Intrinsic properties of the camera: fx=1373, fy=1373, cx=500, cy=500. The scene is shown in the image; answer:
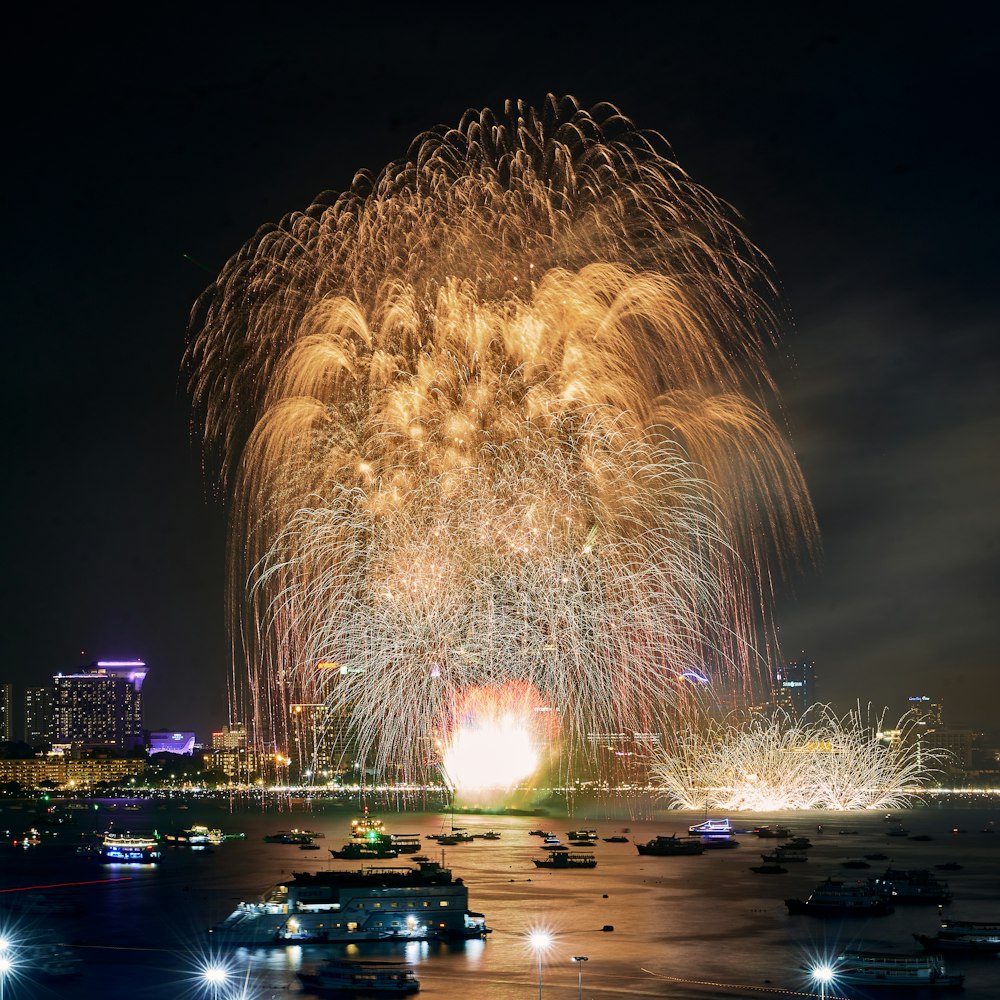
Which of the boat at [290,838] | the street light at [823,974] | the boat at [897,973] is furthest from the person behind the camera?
the boat at [290,838]

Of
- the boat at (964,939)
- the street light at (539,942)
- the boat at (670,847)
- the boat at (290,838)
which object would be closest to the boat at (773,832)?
the boat at (670,847)

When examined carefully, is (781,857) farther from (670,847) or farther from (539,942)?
(539,942)

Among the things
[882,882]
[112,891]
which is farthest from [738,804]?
[112,891]

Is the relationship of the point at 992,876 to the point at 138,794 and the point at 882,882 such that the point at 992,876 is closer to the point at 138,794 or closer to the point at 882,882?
the point at 882,882

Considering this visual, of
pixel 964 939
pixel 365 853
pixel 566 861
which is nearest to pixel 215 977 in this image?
pixel 964 939

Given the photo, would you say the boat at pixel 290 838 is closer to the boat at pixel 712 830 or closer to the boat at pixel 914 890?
the boat at pixel 712 830
